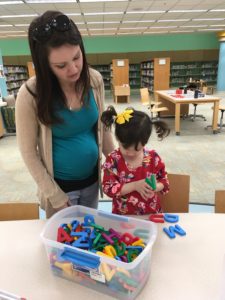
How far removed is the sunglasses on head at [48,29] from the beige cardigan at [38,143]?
0.64 feet

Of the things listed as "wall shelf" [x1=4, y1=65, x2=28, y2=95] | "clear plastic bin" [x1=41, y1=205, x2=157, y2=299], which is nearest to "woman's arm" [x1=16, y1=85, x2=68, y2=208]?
"clear plastic bin" [x1=41, y1=205, x2=157, y2=299]

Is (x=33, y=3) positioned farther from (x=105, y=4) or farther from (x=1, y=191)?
(x=1, y=191)

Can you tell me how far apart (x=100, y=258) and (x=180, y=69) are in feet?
48.6

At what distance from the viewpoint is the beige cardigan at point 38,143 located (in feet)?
3.66

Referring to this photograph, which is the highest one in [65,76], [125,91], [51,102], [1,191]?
[65,76]

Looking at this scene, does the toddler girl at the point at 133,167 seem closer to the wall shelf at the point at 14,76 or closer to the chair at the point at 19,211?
the chair at the point at 19,211

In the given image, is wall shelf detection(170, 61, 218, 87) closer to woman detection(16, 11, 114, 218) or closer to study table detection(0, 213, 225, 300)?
woman detection(16, 11, 114, 218)

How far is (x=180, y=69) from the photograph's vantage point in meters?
14.4

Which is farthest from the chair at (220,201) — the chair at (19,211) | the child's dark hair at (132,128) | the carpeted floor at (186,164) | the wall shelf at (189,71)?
the wall shelf at (189,71)

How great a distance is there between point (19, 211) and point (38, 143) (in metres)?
0.42

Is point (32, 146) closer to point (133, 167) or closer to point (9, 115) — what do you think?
point (133, 167)

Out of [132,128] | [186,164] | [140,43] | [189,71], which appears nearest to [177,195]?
[132,128]

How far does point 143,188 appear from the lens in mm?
1253

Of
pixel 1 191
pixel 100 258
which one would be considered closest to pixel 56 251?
pixel 100 258
